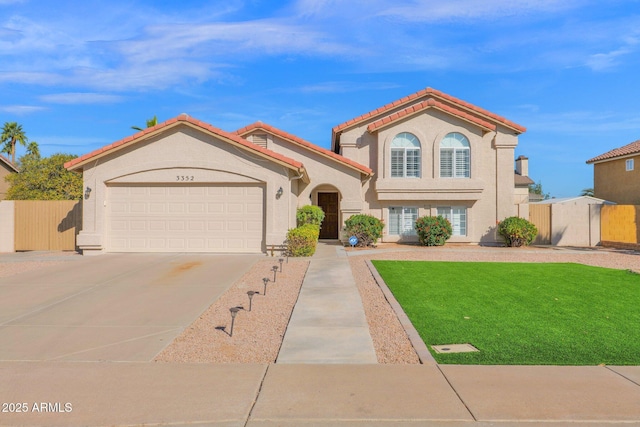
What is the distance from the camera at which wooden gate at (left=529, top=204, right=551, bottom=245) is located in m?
21.2

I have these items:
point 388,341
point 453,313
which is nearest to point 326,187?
point 453,313

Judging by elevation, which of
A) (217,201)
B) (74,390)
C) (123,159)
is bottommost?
(74,390)

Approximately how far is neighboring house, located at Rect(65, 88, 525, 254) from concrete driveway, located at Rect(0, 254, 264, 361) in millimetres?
1883

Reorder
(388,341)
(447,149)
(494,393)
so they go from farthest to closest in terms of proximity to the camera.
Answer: (447,149) < (388,341) < (494,393)

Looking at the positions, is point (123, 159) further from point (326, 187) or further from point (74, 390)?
point (74, 390)

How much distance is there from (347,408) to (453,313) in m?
4.14

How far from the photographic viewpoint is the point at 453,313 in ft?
25.7

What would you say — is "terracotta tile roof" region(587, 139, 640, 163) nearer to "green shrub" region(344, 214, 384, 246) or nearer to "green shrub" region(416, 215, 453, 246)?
"green shrub" region(416, 215, 453, 246)

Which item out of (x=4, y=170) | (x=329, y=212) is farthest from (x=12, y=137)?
(x=329, y=212)

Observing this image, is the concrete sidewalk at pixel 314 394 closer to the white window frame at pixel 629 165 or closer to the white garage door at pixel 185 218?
the white garage door at pixel 185 218

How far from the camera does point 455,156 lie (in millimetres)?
20094

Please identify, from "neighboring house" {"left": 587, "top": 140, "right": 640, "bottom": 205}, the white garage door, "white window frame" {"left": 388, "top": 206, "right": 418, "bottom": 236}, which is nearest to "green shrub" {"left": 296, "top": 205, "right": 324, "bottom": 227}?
the white garage door

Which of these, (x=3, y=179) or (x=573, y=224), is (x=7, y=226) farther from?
(x=3, y=179)

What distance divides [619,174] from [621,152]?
1.24 metres
